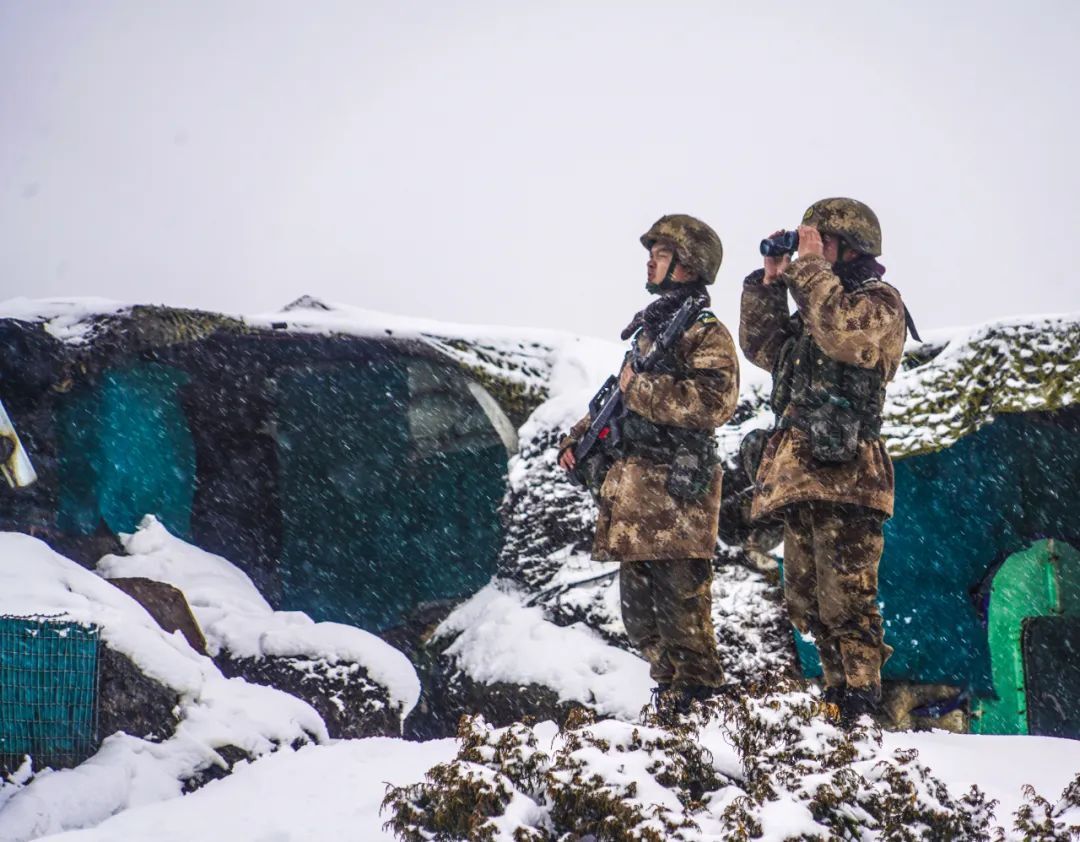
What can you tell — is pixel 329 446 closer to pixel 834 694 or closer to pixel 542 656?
pixel 542 656

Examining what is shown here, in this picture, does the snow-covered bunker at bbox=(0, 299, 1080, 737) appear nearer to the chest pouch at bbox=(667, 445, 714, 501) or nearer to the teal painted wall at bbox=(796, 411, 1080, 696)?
the teal painted wall at bbox=(796, 411, 1080, 696)

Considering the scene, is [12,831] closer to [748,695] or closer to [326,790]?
[326,790]

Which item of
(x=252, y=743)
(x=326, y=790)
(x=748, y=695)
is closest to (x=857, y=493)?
(x=748, y=695)

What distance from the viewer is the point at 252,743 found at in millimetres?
4867

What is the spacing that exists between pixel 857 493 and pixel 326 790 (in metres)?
2.17

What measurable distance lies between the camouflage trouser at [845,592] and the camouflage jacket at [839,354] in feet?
0.29

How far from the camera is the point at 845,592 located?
3715 millimetres

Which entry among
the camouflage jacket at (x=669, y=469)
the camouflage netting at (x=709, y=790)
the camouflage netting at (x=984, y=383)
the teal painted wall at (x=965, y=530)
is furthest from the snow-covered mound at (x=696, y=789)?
the camouflage netting at (x=984, y=383)

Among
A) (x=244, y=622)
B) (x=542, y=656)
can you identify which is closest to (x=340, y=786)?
(x=542, y=656)

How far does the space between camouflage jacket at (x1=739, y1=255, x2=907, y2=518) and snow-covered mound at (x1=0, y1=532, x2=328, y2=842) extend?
2620 millimetres

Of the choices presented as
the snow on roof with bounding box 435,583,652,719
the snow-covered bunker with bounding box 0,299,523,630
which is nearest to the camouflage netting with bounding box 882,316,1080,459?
the snow on roof with bounding box 435,583,652,719

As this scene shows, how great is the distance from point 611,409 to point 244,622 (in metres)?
3.38

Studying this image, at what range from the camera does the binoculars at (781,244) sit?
396 centimetres

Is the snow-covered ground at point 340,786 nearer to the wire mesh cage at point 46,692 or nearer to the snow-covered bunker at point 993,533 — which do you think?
Answer: the wire mesh cage at point 46,692
